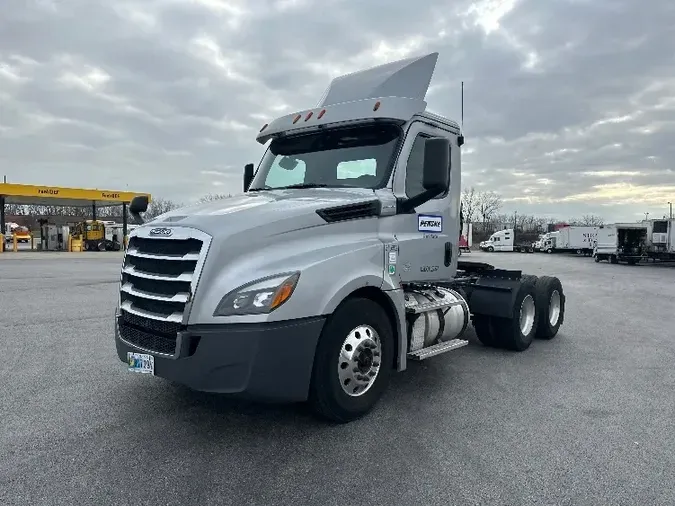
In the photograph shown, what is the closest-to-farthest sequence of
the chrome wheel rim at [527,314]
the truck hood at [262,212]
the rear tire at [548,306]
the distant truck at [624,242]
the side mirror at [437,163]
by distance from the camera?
the truck hood at [262,212] → the side mirror at [437,163] → the chrome wheel rim at [527,314] → the rear tire at [548,306] → the distant truck at [624,242]

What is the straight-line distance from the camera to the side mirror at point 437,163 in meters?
4.14

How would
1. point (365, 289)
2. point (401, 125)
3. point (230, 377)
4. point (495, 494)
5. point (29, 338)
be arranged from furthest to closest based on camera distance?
point (29, 338)
point (401, 125)
point (365, 289)
point (230, 377)
point (495, 494)

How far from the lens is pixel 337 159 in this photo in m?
4.82

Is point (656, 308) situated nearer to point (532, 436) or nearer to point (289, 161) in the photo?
point (532, 436)

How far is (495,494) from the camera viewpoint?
295 cm

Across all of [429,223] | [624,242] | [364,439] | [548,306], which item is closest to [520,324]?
[548,306]

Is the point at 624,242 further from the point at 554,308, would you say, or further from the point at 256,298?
the point at 256,298

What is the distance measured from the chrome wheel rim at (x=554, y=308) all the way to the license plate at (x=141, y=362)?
19.3 feet

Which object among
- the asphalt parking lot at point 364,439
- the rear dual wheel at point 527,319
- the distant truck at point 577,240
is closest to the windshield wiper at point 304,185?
the asphalt parking lot at point 364,439

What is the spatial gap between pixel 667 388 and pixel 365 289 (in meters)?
3.57

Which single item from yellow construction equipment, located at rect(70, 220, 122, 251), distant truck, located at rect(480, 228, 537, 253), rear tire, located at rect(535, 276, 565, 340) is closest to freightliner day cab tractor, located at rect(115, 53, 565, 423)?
rear tire, located at rect(535, 276, 565, 340)

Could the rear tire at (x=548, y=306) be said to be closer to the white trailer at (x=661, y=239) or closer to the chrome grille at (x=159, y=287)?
the chrome grille at (x=159, y=287)

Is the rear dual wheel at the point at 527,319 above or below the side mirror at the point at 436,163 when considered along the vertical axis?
below

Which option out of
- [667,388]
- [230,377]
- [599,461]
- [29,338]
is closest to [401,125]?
[230,377]
